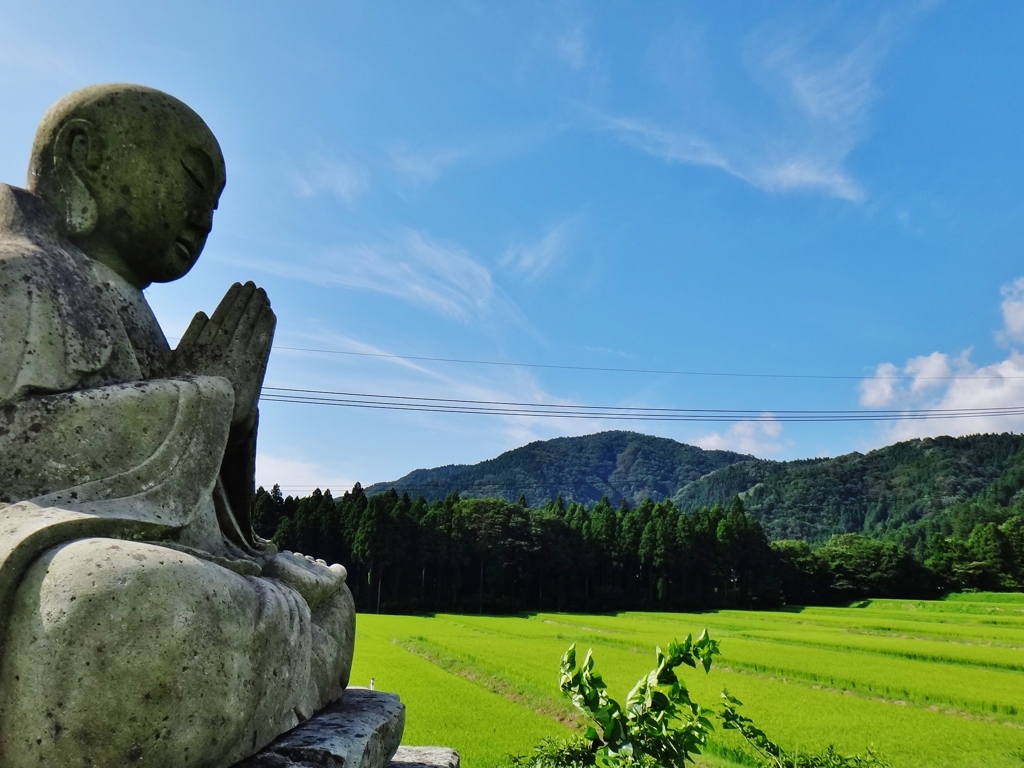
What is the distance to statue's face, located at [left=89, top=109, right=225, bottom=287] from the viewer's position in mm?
3492

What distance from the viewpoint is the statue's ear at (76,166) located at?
3.44m

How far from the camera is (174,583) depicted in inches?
92.8

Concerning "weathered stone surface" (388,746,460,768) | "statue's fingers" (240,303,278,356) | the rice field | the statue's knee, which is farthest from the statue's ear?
the rice field

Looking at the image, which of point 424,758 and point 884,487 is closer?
point 424,758

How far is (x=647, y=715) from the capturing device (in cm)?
436

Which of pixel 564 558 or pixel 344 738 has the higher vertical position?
pixel 564 558

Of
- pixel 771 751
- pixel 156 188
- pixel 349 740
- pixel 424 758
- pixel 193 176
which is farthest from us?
pixel 771 751

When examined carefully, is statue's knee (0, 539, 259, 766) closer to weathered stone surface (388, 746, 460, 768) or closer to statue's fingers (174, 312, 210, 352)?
statue's fingers (174, 312, 210, 352)

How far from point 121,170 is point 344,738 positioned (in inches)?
119

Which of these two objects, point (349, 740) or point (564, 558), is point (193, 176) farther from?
point (564, 558)

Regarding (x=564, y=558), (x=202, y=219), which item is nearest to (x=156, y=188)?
(x=202, y=219)

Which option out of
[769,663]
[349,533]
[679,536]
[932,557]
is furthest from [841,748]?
[932,557]

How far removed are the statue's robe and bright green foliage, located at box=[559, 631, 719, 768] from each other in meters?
1.67

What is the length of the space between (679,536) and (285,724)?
52926 millimetres
